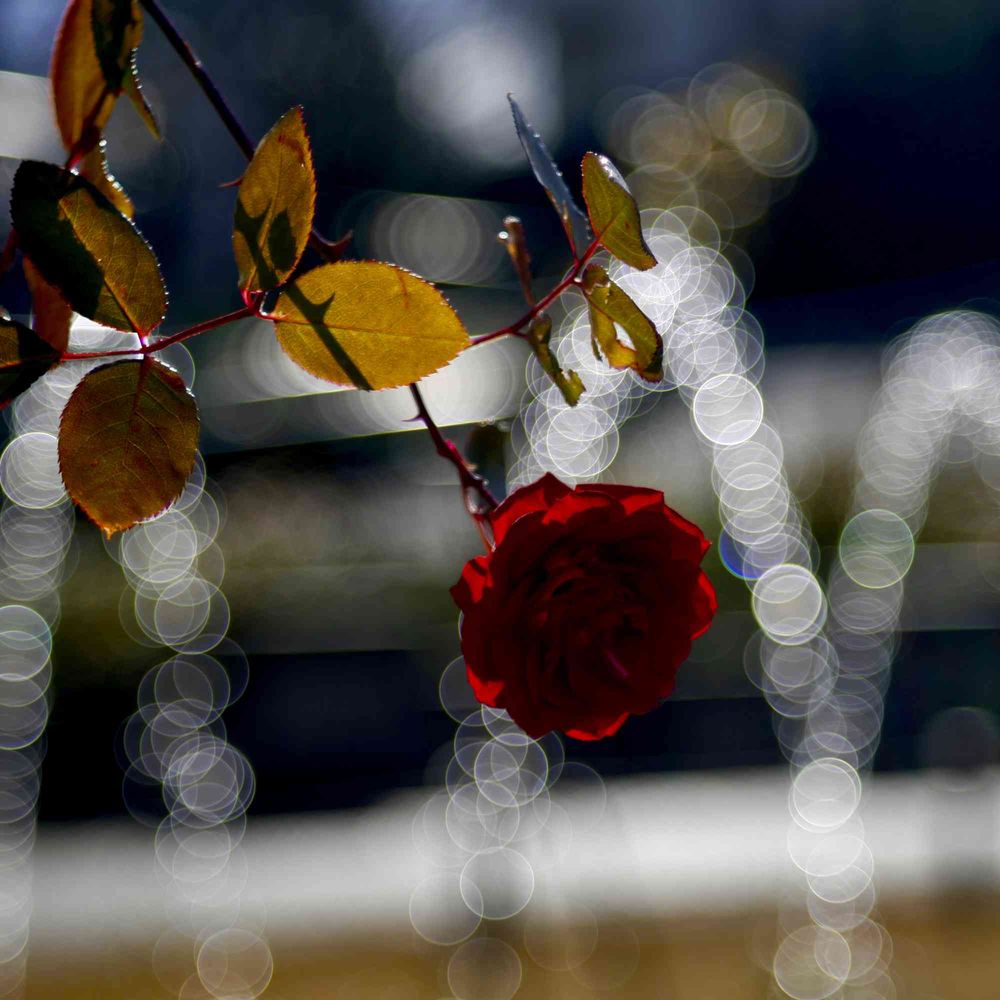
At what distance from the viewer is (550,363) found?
0.18m

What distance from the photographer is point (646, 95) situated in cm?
291

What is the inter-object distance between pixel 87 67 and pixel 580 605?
5.5 inches

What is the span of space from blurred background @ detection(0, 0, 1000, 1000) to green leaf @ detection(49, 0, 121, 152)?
1.77 metres

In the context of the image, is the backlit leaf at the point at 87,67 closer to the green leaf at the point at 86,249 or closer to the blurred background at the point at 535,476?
the green leaf at the point at 86,249

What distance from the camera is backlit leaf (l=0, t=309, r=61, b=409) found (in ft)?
0.46

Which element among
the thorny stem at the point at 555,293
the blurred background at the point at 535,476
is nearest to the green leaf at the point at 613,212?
the thorny stem at the point at 555,293

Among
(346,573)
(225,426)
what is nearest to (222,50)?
(225,426)

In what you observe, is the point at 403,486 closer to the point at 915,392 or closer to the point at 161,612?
the point at 161,612

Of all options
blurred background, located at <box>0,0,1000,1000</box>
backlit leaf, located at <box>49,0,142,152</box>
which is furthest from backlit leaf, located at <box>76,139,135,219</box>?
blurred background, located at <box>0,0,1000,1000</box>

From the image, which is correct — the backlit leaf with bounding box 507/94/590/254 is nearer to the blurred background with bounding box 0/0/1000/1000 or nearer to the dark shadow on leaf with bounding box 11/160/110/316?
the dark shadow on leaf with bounding box 11/160/110/316

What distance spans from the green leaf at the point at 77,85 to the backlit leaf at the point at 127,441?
73 millimetres

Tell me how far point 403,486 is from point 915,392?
1.46m

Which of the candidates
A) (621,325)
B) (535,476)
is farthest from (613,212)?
(535,476)

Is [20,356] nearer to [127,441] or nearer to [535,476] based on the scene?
[127,441]
